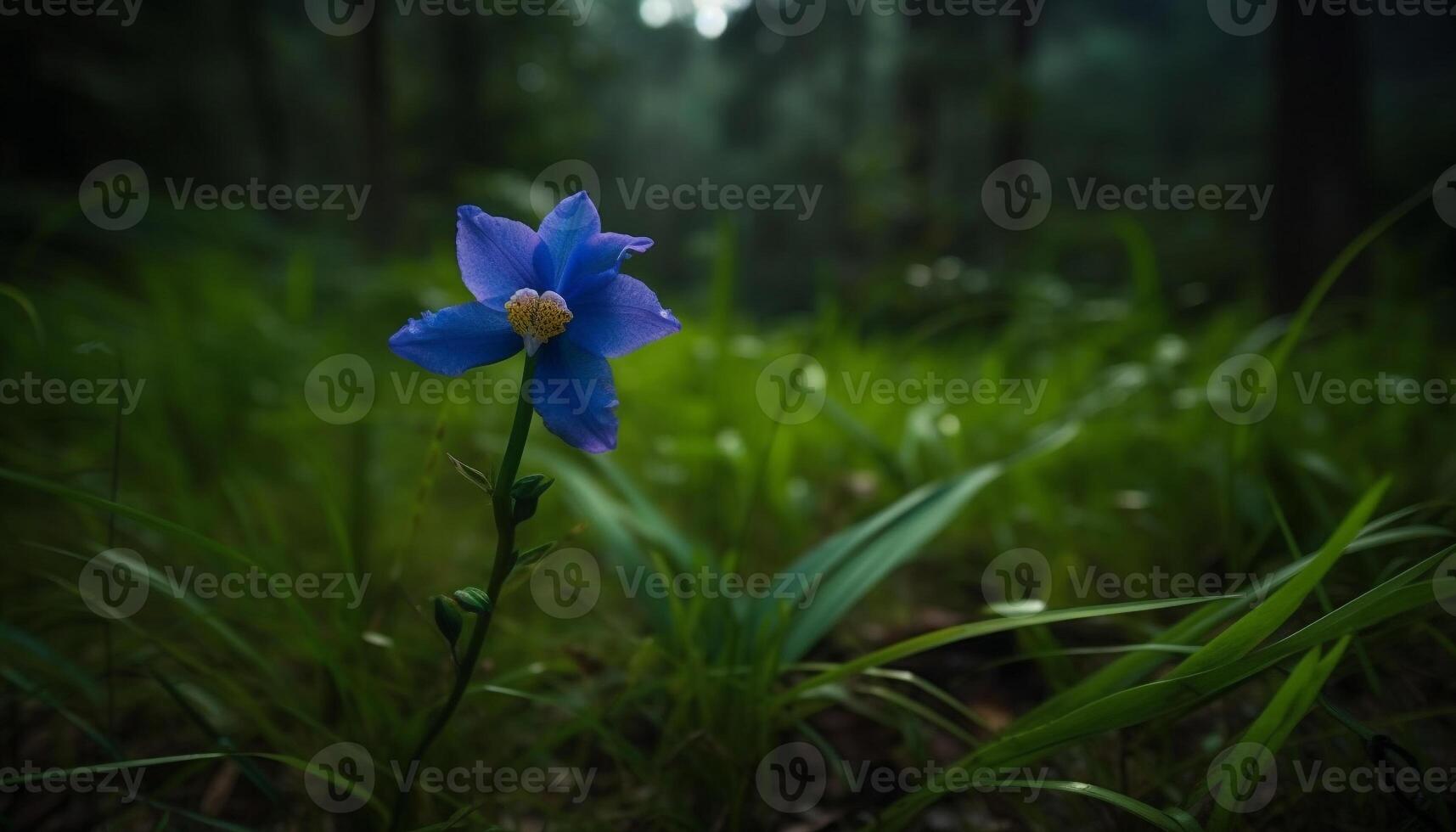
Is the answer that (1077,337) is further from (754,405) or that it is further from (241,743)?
(241,743)

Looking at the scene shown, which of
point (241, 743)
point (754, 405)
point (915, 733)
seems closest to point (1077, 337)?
point (754, 405)

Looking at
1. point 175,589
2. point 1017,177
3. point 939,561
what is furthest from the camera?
point 1017,177
